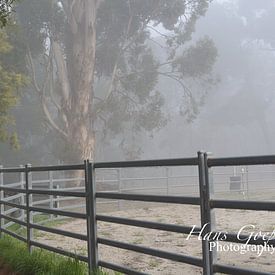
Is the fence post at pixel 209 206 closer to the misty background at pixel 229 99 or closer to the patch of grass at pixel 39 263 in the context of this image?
the patch of grass at pixel 39 263

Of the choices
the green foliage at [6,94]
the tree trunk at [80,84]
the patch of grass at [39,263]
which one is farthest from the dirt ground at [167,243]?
the tree trunk at [80,84]

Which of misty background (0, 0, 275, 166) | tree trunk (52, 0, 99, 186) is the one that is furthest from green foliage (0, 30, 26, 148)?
misty background (0, 0, 275, 166)

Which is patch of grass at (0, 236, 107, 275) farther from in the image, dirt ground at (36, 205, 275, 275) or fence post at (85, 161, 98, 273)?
dirt ground at (36, 205, 275, 275)

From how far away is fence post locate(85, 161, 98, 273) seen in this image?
5695 mm

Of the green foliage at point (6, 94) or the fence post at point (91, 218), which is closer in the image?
the fence post at point (91, 218)

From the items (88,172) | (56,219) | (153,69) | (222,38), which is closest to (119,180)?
(56,219)

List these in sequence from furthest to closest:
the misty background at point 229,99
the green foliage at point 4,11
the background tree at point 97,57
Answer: the misty background at point 229,99
the background tree at point 97,57
the green foliage at point 4,11

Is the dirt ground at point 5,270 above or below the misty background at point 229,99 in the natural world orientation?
below

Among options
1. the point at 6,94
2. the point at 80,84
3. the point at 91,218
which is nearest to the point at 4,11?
the point at 91,218

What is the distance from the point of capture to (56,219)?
580 inches

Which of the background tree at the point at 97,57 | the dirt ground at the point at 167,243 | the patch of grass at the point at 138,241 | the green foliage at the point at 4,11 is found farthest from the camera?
the background tree at the point at 97,57

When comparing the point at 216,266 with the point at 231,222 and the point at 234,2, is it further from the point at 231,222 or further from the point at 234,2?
the point at 234,2

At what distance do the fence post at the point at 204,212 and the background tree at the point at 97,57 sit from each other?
23722mm

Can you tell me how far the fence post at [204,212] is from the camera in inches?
162
